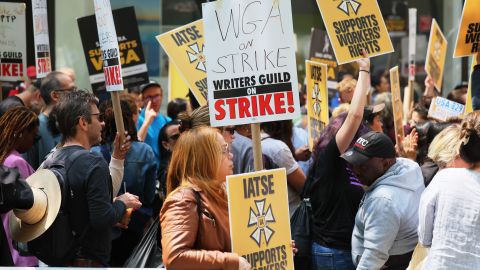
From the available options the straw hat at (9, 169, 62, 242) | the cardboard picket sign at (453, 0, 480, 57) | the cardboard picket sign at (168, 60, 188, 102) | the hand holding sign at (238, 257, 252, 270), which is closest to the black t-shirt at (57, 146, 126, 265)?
the straw hat at (9, 169, 62, 242)

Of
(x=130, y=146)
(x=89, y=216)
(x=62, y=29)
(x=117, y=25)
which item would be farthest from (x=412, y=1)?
(x=89, y=216)

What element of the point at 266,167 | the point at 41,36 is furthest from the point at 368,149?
the point at 41,36

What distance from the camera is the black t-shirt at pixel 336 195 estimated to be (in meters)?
5.75

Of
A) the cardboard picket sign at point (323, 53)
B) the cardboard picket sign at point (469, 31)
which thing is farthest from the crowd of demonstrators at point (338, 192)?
the cardboard picket sign at point (323, 53)

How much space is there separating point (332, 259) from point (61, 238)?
1.79 meters

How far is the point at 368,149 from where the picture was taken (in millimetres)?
5297

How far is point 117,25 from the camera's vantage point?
8531mm

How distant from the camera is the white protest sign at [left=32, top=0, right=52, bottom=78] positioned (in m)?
7.85

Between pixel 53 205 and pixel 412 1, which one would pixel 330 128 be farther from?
pixel 412 1

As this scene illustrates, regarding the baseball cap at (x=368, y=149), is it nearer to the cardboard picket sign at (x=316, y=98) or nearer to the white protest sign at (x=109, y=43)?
the white protest sign at (x=109, y=43)

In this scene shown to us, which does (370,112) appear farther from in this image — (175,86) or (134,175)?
(175,86)

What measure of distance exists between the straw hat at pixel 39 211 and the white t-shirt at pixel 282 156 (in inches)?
80.1

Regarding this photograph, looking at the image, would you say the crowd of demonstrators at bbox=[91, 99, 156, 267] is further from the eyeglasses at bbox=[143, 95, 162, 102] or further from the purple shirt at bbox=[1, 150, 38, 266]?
the eyeglasses at bbox=[143, 95, 162, 102]

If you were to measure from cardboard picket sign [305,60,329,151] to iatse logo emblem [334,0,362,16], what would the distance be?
0.79 meters
